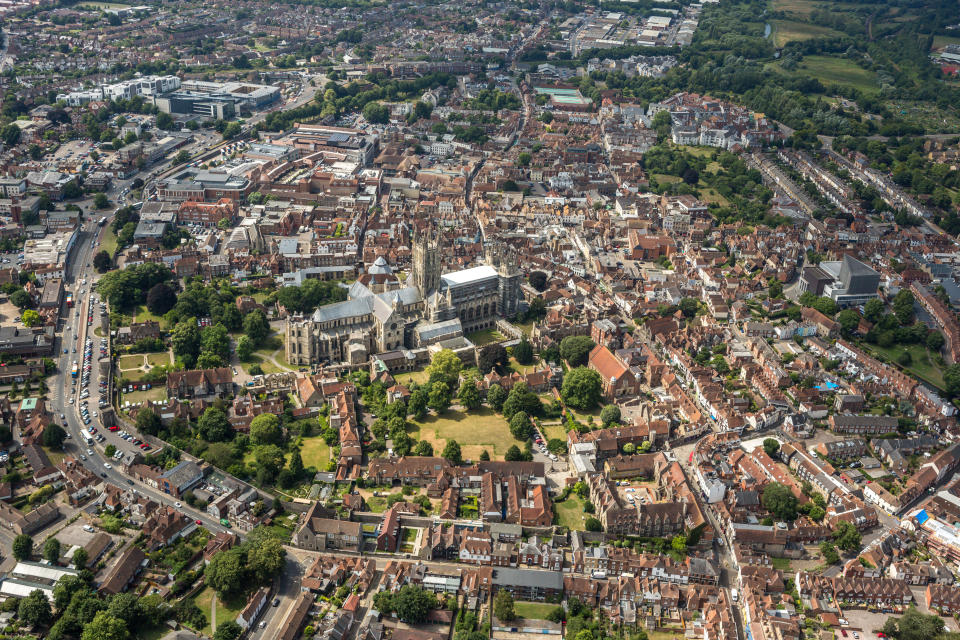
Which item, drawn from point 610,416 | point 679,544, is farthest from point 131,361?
point 679,544

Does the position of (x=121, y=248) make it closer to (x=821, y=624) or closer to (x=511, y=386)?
(x=511, y=386)

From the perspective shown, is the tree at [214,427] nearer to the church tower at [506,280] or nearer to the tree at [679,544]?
the church tower at [506,280]

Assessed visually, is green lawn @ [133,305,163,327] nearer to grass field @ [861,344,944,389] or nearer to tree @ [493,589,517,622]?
tree @ [493,589,517,622]

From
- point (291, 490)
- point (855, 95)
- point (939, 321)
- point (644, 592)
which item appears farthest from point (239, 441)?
point (855, 95)

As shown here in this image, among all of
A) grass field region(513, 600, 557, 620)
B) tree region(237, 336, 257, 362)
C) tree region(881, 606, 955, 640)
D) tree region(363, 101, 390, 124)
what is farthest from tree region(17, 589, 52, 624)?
tree region(363, 101, 390, 124)

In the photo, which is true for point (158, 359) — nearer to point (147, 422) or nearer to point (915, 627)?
point (147, 422)
